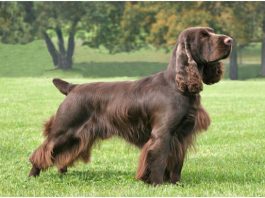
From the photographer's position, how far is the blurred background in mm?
44969

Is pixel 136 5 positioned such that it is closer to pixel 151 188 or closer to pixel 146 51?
pixel 146 51

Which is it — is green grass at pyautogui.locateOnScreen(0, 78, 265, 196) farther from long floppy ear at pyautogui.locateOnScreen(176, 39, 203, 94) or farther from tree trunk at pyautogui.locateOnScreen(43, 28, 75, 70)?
tree trunk at pyautogui.locateOnScreen(43, 28, 75, 70)

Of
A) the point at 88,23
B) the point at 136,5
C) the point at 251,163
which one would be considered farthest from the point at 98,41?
the point at 251,163

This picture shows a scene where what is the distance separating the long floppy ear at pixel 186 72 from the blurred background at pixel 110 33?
38.2 meters

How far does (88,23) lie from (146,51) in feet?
25.3

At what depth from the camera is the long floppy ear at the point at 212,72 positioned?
5.94 m

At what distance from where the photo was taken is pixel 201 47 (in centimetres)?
566

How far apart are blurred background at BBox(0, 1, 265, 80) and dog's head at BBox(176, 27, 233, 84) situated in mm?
38170

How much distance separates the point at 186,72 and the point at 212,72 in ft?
1.59

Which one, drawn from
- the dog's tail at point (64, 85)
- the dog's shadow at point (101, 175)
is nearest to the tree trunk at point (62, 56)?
the dog's shadow at point (101, 175)

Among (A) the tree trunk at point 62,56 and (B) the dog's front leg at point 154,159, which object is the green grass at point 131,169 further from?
(A) the tree trunk at point 62,56

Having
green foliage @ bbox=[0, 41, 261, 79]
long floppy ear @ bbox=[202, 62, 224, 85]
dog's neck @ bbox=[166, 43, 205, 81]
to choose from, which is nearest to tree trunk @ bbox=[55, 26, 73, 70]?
green foliage @ bbox=[0, 41, 261, 79]

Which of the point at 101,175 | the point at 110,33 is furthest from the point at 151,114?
the point at 110,33

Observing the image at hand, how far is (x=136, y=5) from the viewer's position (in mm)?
48469
